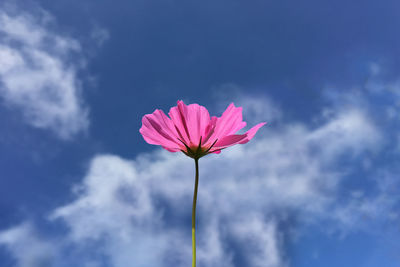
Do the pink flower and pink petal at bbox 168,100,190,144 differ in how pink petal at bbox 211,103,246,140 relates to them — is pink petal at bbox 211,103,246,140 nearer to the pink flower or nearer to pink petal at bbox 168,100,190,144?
the pink flower

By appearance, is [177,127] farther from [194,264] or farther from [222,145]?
[194,264]

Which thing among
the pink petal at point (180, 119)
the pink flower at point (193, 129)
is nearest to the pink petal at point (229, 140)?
the pink flower at point (193, 129)

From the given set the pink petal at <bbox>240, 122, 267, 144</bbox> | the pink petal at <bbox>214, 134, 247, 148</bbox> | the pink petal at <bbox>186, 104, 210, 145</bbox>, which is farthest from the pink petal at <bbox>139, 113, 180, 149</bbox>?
the pink petal at <bbox>240, 122, 267, 144</bbox>

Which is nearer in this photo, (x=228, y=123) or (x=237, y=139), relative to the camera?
(x=237, y=139)

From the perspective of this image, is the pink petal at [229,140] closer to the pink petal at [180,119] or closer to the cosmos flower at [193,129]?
the cosmos flower at [193,129]

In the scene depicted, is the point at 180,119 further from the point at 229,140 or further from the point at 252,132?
the point at 252,132

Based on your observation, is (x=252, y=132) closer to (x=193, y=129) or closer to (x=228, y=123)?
(x=228, y=123)

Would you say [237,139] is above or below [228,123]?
below

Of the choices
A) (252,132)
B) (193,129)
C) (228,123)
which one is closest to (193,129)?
(193,129)
